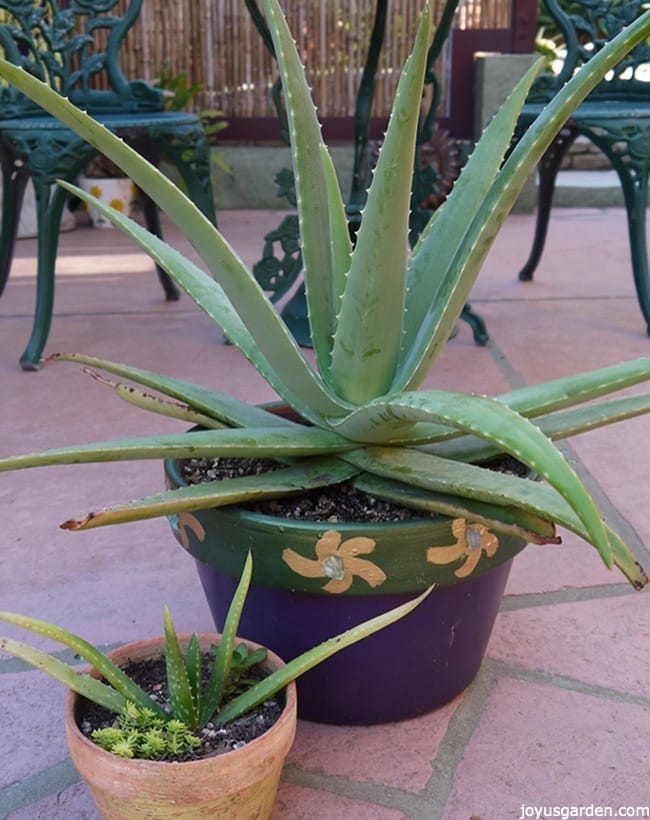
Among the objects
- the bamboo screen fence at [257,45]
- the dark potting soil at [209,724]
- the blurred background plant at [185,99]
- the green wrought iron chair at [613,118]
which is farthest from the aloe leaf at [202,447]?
the bamboo screen fence at [257,45]

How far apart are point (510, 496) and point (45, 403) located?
5.01 feet

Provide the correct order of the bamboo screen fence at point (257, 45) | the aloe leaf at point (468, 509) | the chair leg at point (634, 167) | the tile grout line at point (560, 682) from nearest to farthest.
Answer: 1. the aloe leaf at point (468, 509)
2. the tile grout line at point (560, 682)
3. the chair leg at point (634, 167)
4. the bamboo screen fence at point (257, 45)

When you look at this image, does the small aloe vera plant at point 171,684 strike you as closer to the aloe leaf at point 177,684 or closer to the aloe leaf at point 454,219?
the aloe leaf at point 177,684

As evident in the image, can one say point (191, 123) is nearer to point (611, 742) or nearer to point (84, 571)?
point (84, 571)

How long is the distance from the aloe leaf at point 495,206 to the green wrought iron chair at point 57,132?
1.48m

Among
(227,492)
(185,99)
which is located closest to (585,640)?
(227,492)

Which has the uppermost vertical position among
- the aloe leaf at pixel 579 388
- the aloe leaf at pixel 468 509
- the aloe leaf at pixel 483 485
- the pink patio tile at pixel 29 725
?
the aloe leaf at pixel 579 388

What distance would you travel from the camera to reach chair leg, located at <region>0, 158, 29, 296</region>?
2.62 metres

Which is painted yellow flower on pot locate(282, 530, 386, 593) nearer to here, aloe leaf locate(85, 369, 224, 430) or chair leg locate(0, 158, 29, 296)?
aloe leaf locate(85, 369, 224, 430)

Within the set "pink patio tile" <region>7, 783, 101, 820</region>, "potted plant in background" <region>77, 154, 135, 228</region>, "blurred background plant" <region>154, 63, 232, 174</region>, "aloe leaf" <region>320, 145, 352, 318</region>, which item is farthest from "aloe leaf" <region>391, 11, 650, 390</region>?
"blurred background plant" <region>154, 63, 232, 174</region>

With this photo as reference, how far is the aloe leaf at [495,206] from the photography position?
0.96 m

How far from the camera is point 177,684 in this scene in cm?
98

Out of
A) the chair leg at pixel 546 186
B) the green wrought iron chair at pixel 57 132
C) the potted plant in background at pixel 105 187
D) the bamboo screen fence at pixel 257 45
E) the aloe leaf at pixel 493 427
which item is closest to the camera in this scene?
the aloe leaf at pixel 493 427

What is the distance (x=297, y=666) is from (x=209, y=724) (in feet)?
0.38
